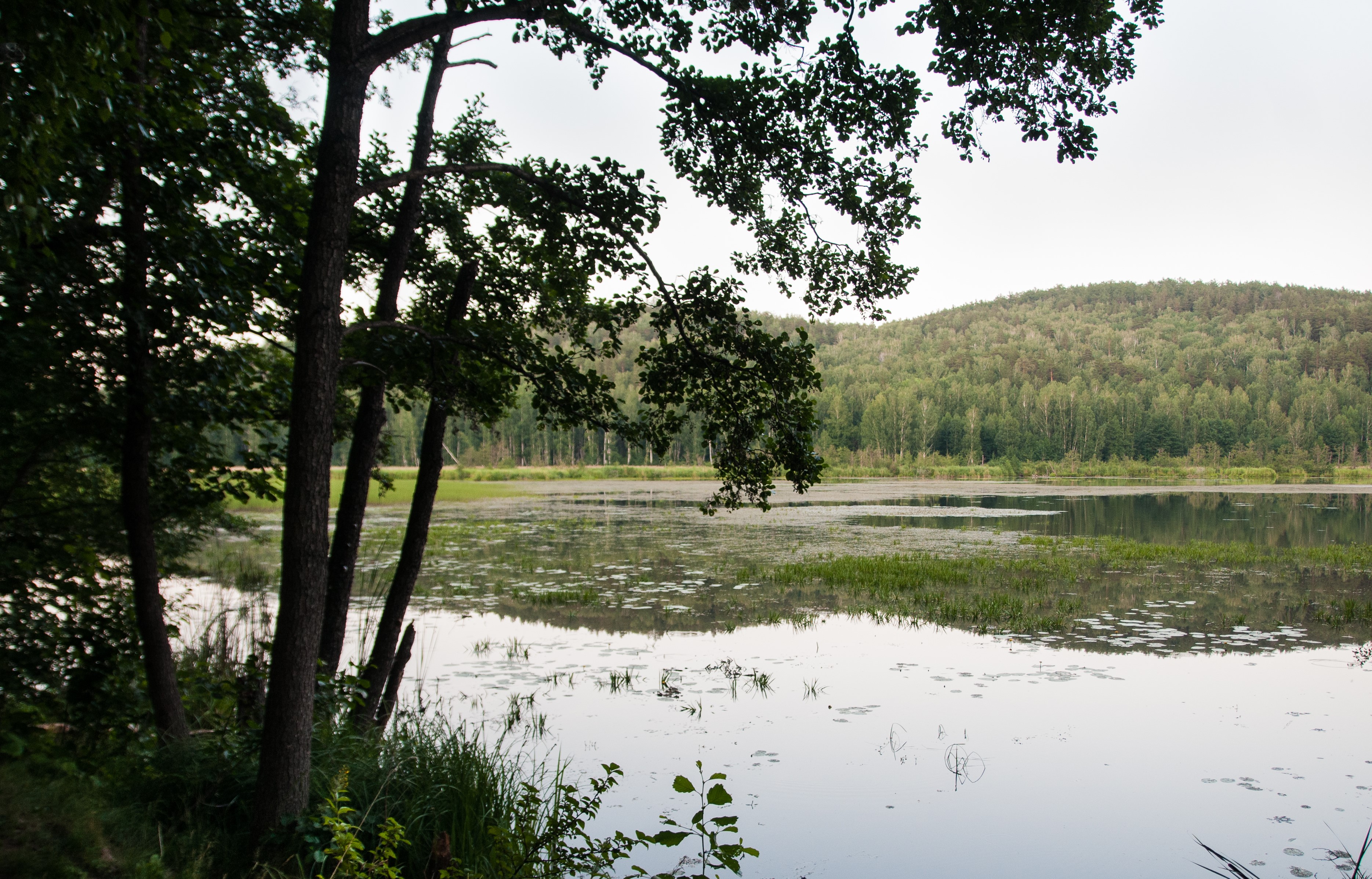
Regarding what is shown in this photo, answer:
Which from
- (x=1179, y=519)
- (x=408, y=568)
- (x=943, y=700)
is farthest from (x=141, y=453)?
(x=1179, y=519)

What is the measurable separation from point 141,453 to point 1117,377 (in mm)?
150080

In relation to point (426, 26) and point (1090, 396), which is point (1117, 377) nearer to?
point (1090, 396)

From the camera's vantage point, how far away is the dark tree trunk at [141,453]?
496 centimetres

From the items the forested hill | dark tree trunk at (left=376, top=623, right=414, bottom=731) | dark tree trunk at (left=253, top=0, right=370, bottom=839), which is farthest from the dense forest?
dark tree trunk at (left=253, top=0, right=370, bottom=839)

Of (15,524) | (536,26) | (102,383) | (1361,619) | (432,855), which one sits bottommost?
(1361,619)

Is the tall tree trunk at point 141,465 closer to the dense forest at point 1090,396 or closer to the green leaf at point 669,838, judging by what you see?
the green leaf at point 669,838

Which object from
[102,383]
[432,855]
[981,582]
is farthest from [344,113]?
[981,582]

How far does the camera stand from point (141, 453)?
5512 millimetres

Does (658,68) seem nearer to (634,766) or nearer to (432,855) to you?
(432,855)

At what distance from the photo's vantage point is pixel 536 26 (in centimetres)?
577

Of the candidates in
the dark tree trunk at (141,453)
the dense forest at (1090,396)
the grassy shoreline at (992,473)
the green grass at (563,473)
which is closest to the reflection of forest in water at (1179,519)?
the dark tree trunk at (141,453)

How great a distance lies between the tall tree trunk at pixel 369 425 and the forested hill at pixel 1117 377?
91710 millimetres

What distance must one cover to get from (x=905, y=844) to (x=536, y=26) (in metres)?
6.58

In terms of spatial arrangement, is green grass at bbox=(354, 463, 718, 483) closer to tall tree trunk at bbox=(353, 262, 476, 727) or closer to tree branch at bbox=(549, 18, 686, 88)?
tall tree trunk at bbox=(353, 262, 476, 727)
